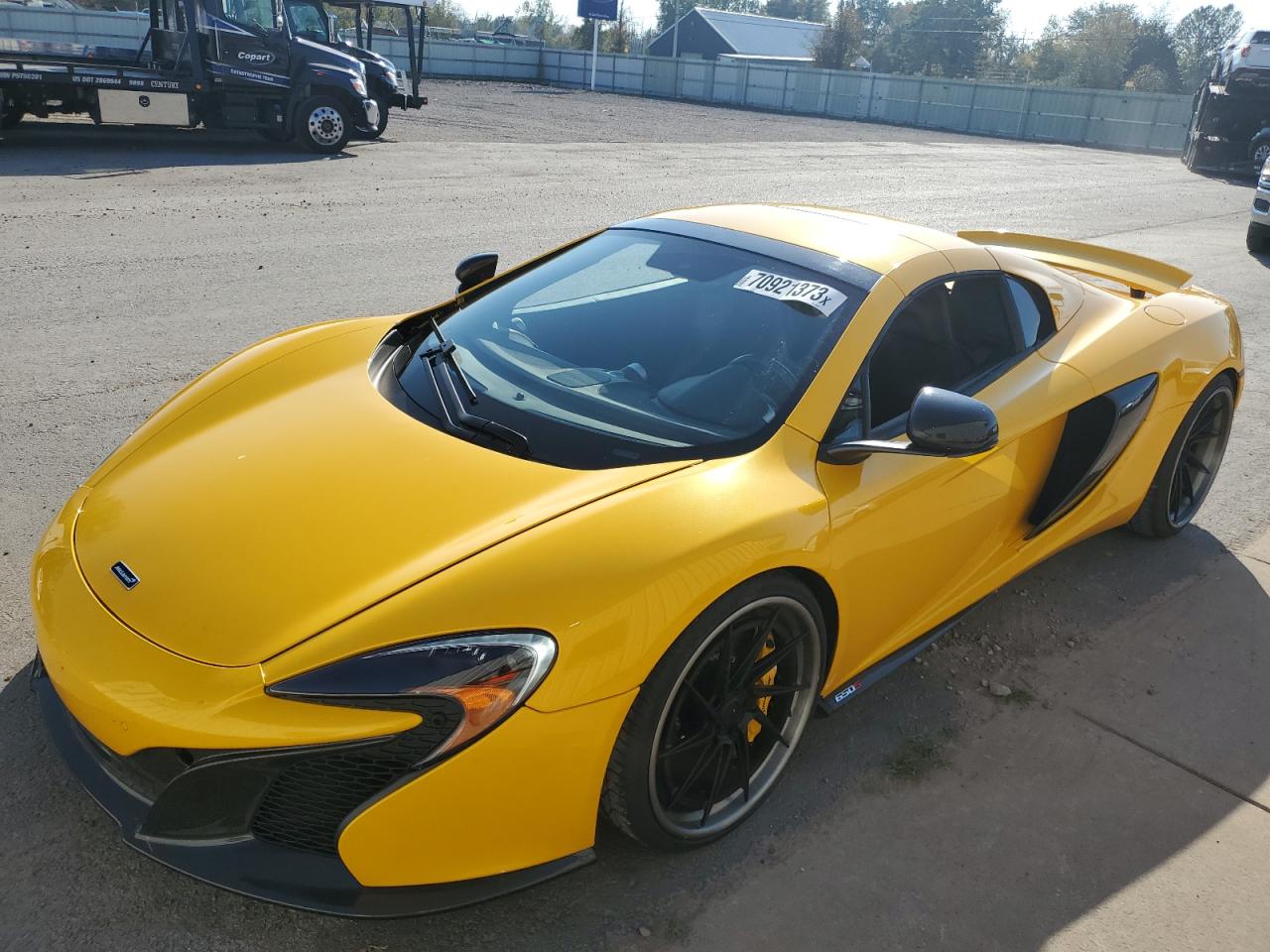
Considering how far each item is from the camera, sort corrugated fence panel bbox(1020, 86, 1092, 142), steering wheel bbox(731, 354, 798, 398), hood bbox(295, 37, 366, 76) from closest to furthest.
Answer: steering wheel bbox(731, 354, 798, 398) < hood bbox(295, 37, 366, 76) < corrugated fence panel bbox(1020, 86, 1092, 142)

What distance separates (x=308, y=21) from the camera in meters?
15.8

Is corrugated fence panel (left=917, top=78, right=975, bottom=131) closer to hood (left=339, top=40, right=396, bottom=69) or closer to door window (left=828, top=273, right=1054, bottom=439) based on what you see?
hood (left=339, top=40, right=396, bottom=69)

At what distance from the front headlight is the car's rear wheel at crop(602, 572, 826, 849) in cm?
31

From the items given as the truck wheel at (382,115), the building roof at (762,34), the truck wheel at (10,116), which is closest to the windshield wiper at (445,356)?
the truck wheel at (10,116)

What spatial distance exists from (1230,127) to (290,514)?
27.0 m

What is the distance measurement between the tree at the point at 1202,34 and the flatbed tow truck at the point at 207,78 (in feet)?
312

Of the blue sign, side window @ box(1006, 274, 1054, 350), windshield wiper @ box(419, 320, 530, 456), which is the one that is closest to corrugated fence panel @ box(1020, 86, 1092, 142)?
the blue sign

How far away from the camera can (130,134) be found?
1619 cm

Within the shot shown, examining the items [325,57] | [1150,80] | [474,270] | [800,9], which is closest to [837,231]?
[474,270]

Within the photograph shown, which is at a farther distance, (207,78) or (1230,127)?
(1230,127)

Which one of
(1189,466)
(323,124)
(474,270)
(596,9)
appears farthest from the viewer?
(596,9)

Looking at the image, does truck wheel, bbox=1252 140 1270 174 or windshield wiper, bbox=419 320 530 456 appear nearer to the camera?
windshield wiper, bbox=419 320 530 456

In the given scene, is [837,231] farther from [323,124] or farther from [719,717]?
[323,124]

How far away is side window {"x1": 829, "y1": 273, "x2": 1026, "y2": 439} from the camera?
9.43 ft
